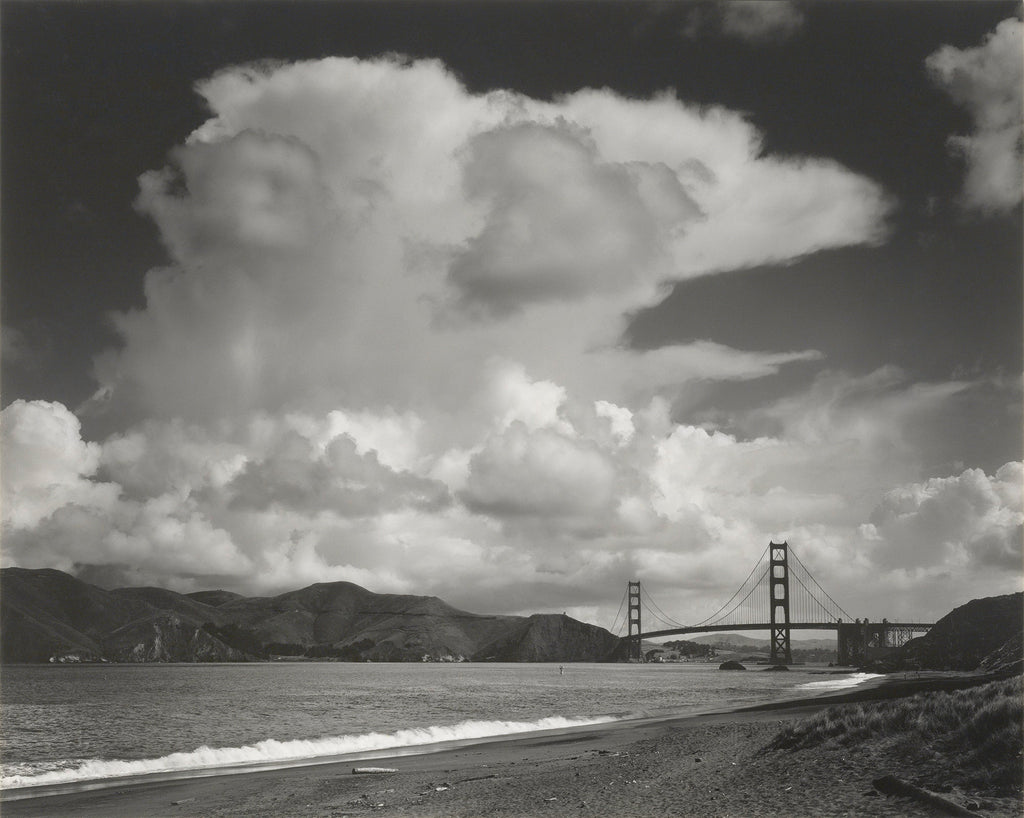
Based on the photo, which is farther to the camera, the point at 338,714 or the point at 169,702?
the point at 169,702

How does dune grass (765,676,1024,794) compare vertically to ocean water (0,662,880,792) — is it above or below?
above

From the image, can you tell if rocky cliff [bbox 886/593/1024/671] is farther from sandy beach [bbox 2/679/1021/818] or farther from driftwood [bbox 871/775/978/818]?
driftwood [bbox 871/775/978/818]

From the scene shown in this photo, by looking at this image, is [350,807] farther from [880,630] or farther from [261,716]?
[880,630]

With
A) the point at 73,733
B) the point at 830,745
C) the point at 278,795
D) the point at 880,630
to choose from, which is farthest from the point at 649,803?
the point at 880,630

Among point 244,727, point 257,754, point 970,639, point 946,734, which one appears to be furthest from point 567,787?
point 970,639

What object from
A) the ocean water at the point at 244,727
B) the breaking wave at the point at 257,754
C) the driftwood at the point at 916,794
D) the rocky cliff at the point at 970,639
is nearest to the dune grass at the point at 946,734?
the driftwood at the point at 916,794

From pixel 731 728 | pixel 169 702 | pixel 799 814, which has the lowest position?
pixel 169 702

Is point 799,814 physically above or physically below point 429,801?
above

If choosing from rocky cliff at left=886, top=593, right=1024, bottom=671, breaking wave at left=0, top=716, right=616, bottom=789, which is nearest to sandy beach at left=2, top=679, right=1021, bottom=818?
breaking wave at left=0, top=716, right=616, bottom=789
